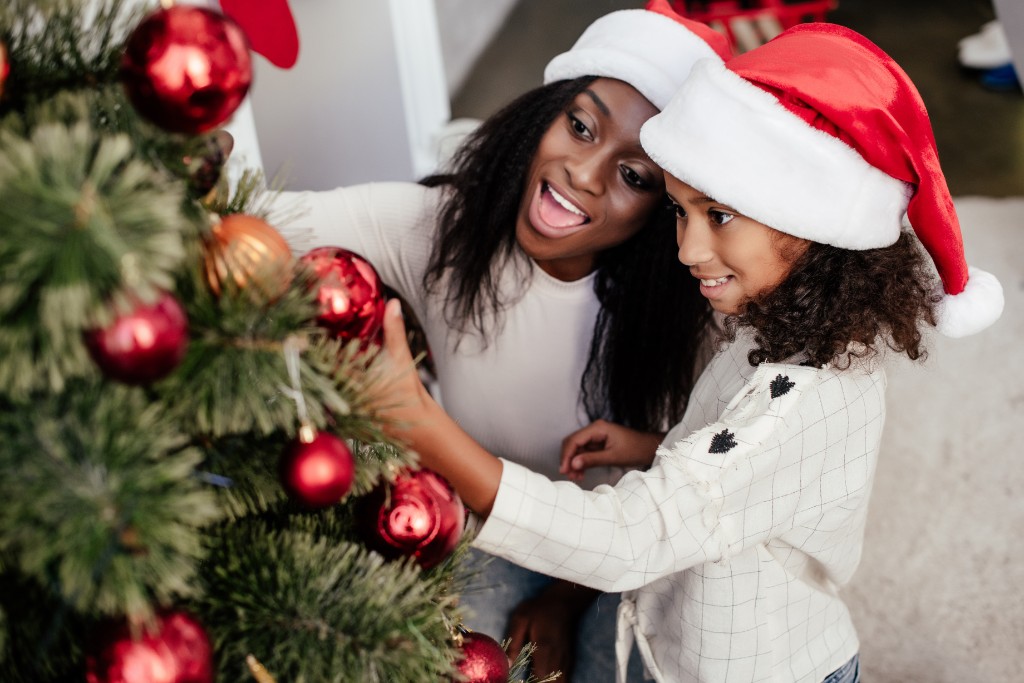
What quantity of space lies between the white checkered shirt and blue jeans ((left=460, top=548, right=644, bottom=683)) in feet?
0.41

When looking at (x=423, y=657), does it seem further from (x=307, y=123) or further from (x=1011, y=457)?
(x=1011, y=457)

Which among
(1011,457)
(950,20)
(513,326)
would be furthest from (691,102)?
(950,20)

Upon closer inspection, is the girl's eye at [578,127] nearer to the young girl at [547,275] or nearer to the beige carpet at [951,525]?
the young girl at [547,275]

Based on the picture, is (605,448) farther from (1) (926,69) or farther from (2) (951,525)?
(1) (926,69)

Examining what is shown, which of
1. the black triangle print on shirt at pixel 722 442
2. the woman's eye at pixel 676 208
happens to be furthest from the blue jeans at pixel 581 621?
the woman's eye at pixel 676 208

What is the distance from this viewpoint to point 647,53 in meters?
0.93

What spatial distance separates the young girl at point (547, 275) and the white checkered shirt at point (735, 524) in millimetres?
182

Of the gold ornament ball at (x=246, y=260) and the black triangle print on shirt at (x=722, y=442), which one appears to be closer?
the gold ornament ball at (x=246, y=260)

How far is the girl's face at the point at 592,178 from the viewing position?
A: 37.0 inches

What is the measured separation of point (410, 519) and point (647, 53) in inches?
24.4

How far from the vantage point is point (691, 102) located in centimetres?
76

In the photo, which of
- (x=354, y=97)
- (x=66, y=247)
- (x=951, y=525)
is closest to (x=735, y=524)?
(x=66, y=247)

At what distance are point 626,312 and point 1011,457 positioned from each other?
1018 mm

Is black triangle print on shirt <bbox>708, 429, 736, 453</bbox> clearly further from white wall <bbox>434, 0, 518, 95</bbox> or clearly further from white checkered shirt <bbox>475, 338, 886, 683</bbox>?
white wall <bbox>434, 0, 518, 95</bbox>
